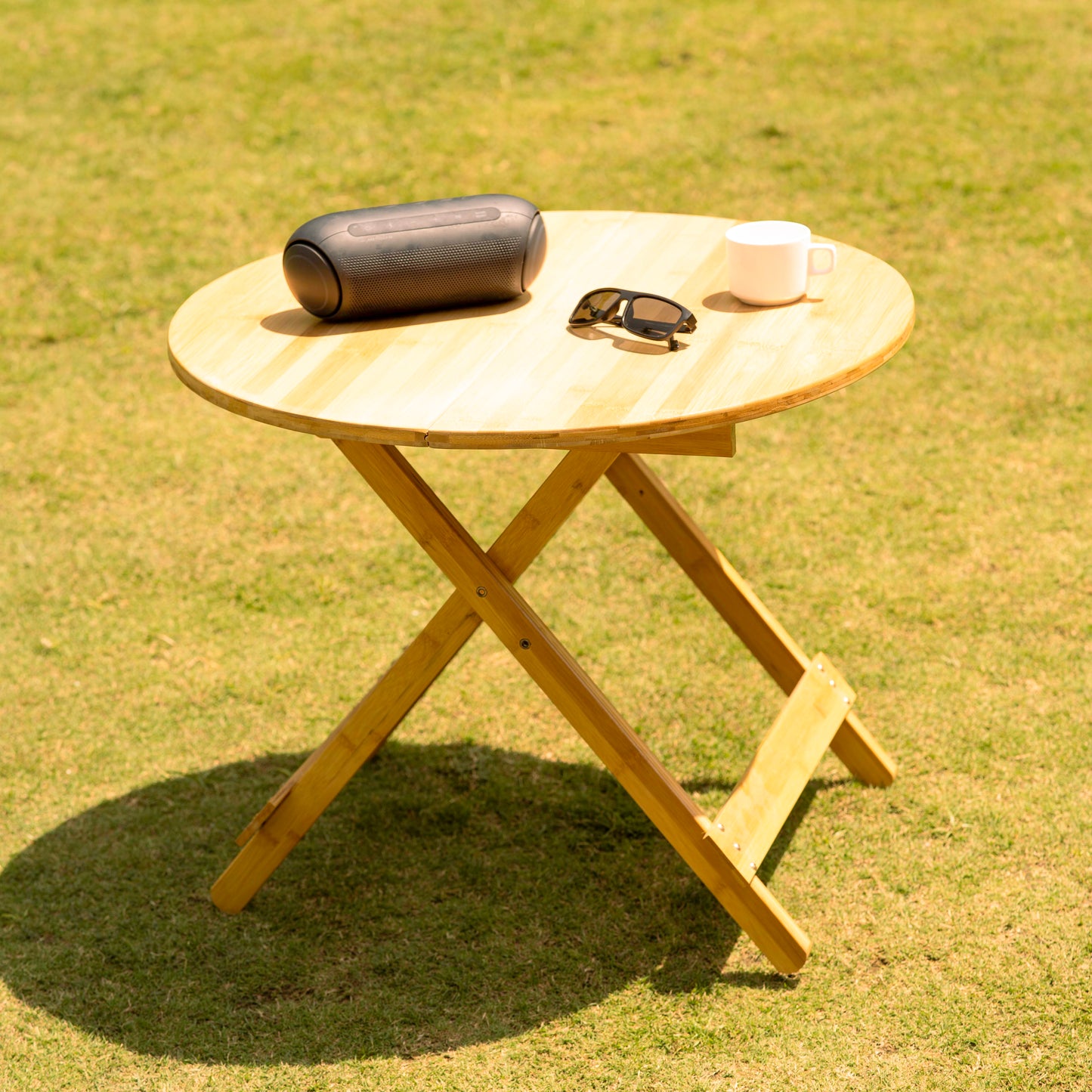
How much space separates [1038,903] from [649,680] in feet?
3.79

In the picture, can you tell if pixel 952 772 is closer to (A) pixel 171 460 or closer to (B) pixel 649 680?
(B) pixel 649 680

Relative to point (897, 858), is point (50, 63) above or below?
above

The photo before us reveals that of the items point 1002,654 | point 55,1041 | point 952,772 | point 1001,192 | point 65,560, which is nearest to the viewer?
point 55,1041

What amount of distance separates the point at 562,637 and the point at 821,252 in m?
1.54

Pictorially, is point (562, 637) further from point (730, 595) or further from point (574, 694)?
point (574, 694)

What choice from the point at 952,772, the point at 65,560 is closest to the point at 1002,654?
the point at 952,772

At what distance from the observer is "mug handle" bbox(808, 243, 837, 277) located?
2635mm

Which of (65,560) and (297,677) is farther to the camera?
(65,560)

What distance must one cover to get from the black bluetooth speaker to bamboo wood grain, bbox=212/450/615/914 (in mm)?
392

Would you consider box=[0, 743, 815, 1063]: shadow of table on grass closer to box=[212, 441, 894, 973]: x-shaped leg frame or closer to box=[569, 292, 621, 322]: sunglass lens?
box=[212, 441, 894, 973]: x-shaped leg frame

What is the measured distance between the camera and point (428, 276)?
2639 mm

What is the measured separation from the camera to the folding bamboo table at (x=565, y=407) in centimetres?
230

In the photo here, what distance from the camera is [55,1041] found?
106 inches

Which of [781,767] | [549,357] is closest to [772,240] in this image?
[549,357]
